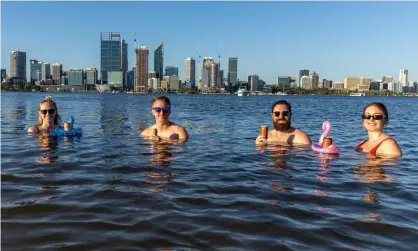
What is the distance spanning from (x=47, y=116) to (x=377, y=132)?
28.2 feet

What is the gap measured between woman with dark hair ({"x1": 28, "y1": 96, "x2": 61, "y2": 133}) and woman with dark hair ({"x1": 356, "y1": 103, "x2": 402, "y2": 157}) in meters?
8.05

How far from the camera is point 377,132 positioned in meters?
8.56

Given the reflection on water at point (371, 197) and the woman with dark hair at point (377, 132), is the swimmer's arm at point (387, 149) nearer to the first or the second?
the woman with dark hair at point (377, 132)

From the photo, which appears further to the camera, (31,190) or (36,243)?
(31,190)

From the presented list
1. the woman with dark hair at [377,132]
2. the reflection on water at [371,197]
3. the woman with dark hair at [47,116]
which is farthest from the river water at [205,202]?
the woman with dark hair at [47,116]

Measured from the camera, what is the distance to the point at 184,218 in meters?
4.24

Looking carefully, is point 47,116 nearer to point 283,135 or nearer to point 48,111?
point 48,111

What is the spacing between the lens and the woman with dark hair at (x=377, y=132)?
27.1 ft

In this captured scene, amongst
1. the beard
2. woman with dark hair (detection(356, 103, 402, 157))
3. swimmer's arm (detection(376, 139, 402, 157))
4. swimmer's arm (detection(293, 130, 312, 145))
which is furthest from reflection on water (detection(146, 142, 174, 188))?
swimmer's arm (detection(376, 139, 402, 157))

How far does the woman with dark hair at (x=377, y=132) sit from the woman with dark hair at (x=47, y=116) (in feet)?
26.4

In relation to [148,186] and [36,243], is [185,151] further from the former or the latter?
[36,243]

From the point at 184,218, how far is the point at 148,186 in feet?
4.88

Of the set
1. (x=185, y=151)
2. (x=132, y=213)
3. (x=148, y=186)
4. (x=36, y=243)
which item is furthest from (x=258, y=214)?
(x=185, y=151)

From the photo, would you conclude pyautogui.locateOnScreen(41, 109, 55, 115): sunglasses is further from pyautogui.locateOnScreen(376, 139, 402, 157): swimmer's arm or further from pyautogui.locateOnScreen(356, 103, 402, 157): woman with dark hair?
pyautogui.locateOnScreen(376, 139, 402, 157): swimmer's arm
